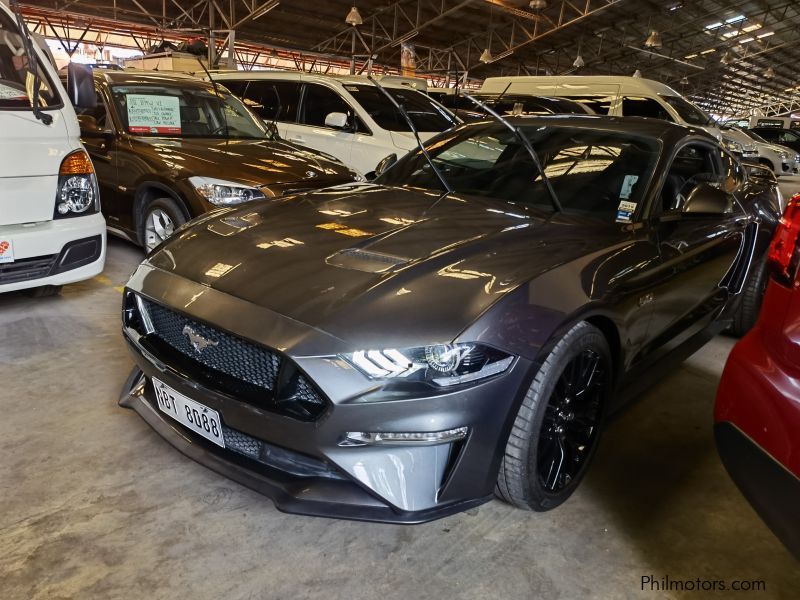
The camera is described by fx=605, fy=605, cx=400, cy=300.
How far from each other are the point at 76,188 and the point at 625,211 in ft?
9.23

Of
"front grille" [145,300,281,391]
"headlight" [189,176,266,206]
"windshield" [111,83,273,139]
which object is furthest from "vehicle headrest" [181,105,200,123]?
"front grille" [145,300,281,391]

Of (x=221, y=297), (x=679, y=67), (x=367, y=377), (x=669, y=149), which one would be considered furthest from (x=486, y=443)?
(x=679, y=67)

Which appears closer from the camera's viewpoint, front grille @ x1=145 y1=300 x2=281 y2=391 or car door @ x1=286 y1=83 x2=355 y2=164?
A: front grille @ x1=145 y1=300 x2=281 y2=391

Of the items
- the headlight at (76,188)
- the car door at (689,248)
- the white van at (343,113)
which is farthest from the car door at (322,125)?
the car door at (689,248)

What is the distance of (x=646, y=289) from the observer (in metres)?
2.18

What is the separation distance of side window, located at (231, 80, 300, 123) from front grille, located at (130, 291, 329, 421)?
4968 millimetres

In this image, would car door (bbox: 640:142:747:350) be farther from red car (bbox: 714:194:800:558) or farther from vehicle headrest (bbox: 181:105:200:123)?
vehicle headrest (bbox: 181:105:200:123)

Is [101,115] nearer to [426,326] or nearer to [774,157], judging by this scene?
[426,326]

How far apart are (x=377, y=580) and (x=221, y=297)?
0.90 metres

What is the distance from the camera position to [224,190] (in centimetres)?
383

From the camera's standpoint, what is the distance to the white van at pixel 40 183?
3.01 m

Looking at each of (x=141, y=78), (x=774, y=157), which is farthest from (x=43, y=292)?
(x=774, y=157)

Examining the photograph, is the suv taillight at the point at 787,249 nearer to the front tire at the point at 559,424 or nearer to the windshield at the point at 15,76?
the front tire at the point at 559,424

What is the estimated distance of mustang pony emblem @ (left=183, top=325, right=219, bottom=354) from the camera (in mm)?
1745
